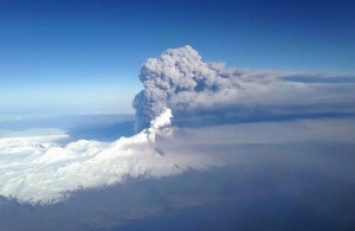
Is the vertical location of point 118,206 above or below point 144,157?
below

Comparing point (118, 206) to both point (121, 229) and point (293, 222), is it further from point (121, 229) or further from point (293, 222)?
point (293, 222)

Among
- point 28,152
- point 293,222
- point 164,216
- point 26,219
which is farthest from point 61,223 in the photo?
point 28,152

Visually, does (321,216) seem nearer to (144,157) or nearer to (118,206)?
(118,206)

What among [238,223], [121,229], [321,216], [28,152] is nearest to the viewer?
[321,216]

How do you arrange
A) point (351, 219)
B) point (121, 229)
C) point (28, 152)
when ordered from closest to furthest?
1. point (351, 219)
2. point (121, 229)
3. point (28, 152)

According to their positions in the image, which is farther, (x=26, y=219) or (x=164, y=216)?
(x=26, y=219)

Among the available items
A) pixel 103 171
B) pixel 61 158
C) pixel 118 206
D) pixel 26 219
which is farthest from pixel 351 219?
pixel 61 158

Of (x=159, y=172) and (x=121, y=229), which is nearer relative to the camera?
(x=121, y=229)

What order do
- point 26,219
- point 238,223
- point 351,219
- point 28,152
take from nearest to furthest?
1. point 351,219
2. point 238,223
3. point 26,219
4. point 28,152

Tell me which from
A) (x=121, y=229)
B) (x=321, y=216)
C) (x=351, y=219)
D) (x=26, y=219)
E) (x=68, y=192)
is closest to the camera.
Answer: (x=351, y=219)
